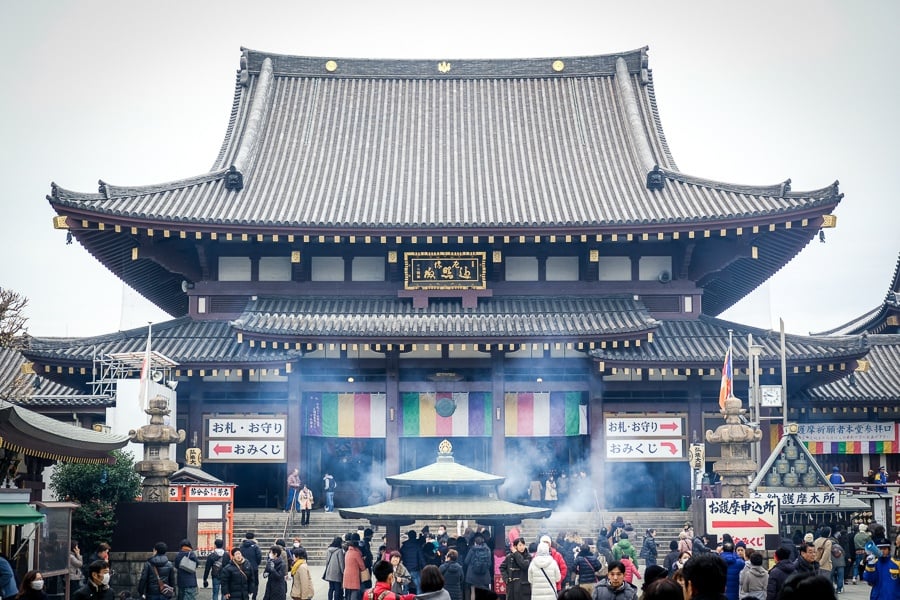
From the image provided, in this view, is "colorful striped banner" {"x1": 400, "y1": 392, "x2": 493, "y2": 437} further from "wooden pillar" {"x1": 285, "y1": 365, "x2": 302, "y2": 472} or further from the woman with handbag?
the woman with handbag

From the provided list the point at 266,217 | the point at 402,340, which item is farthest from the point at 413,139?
the point at 402,340

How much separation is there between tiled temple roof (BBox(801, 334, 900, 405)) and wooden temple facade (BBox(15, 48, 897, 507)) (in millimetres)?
2002

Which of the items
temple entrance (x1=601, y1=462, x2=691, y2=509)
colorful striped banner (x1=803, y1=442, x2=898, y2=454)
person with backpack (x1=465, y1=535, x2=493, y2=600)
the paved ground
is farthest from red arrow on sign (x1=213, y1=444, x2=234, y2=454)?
colorful striped banner (x1=803, y1=442, x2=898, y2=454)

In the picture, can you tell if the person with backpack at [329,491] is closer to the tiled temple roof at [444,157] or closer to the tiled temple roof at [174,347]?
the tiled temple roof at [174,347]

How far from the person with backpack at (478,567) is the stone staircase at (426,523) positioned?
9.46m

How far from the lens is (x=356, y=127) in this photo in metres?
43.5

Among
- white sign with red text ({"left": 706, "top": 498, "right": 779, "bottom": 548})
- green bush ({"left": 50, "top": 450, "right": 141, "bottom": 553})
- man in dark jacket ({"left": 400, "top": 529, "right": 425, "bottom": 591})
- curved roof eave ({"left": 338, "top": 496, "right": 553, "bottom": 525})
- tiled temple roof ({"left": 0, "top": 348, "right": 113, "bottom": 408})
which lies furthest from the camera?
tiled temple roof ({"left": 0, "top": 348, "right": 113, "bottom": 408})

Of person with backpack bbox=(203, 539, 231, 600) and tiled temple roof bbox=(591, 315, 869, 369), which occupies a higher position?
tiled temple roof bbox=(591, 315, 869, 369)

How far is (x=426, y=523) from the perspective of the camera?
33469mm

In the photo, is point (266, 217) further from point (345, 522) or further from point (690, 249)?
point (690, 249)

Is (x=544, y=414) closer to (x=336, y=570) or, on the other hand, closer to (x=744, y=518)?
(x=744, y=518)

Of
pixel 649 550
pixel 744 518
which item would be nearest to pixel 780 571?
pixel 744 518

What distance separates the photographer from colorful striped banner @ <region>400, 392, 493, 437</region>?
117ft

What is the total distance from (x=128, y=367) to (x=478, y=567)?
1738 centimetres
